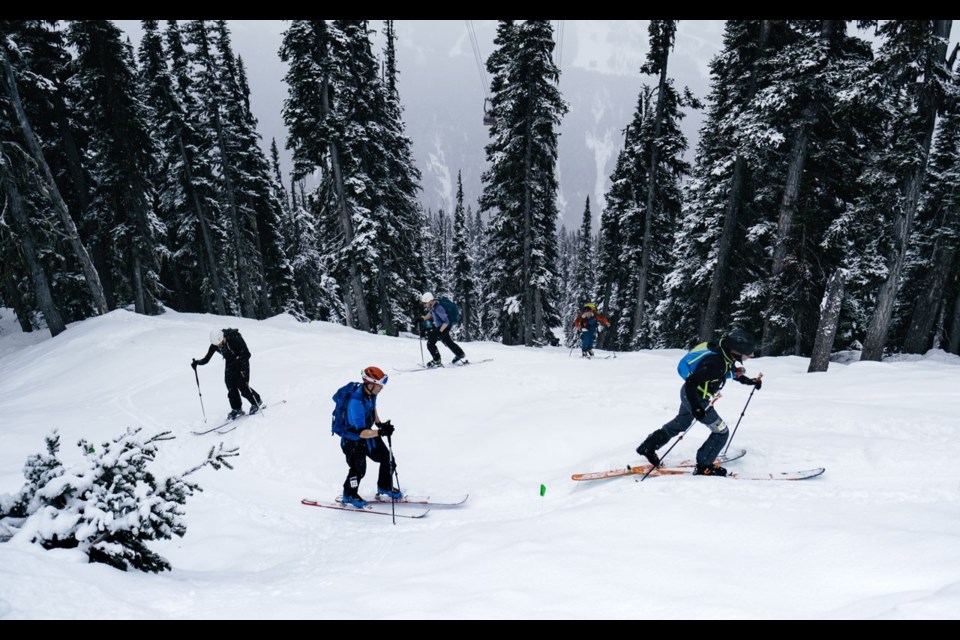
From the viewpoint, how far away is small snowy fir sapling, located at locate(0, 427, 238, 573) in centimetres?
346

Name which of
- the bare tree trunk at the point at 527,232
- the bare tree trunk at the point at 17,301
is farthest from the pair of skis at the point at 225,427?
the bare tree trunk at the point at 17,301

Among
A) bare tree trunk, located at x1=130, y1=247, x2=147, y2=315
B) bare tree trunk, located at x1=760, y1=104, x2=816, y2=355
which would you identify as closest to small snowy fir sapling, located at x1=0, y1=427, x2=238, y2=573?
bare tree trunk, located at x1=760, y1=104, x2=816, y2=355

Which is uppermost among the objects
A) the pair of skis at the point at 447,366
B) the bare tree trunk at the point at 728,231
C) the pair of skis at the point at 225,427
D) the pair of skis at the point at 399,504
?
the bare tree trunk at the point at 728,231

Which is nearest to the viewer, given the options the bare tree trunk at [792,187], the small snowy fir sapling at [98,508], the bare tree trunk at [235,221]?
the small snowy fir sapling at [98,508]

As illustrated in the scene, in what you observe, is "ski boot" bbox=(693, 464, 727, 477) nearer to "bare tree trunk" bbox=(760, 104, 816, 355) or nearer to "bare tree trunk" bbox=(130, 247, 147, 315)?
"bare tree trunk" bbox=(760, 104, 816, 355)

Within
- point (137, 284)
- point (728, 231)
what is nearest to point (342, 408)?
point (728, 231)

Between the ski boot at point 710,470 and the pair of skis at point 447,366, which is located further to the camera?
the pair of skis at point 447,366

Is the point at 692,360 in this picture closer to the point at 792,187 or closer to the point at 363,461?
the point at 363,461

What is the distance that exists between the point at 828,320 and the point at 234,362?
14307 mm

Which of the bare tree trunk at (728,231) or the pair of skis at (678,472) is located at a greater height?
the bare tree trunk at (728,231)

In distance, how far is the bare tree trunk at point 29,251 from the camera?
18.4 metres

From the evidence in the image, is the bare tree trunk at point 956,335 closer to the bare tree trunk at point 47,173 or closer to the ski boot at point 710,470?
the ski boot at point 710,470

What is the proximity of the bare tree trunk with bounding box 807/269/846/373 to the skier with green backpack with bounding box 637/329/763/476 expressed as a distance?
23.2 feet

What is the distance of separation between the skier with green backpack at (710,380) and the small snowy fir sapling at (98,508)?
18.8 feet
